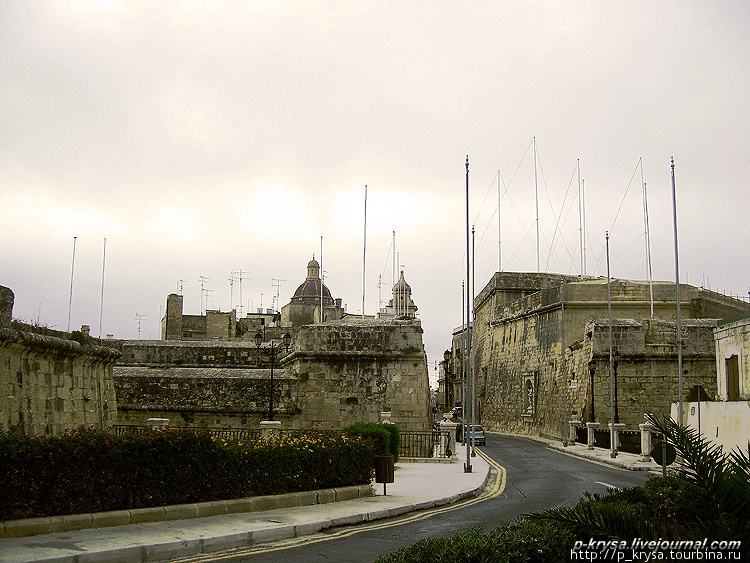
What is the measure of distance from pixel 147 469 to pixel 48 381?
16.9 ft

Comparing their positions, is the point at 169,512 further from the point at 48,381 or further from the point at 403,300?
the point at 403,300

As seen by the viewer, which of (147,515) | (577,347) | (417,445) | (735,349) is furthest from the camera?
(577,347)

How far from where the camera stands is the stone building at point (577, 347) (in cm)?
3469

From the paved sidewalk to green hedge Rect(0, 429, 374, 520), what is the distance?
43 centimetres

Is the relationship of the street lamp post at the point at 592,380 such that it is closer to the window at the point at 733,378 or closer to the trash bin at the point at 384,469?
the window at the point at 733,378

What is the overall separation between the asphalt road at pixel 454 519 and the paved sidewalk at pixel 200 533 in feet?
1.00

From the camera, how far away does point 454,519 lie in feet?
39.2

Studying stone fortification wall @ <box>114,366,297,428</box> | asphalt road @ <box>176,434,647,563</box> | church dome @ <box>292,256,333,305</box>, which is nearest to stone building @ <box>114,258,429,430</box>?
stone fortification wall @ <box>114,366,297,428</box>

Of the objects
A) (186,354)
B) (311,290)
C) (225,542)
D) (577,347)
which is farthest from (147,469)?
(311,290)

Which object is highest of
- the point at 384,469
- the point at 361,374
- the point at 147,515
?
the point at 361,374

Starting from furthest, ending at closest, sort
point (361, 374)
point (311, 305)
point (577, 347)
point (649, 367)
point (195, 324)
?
point (311, 305) < point (195, 324) < point (577, 347) < point (649, 367) < point (361, 374)

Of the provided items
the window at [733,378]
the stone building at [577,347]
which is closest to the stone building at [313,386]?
the window at [733,378]

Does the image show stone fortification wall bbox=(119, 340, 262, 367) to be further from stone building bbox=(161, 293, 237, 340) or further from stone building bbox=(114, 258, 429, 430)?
stone building bbox=(161, 293, 237, 340)

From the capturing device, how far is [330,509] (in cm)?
1257
